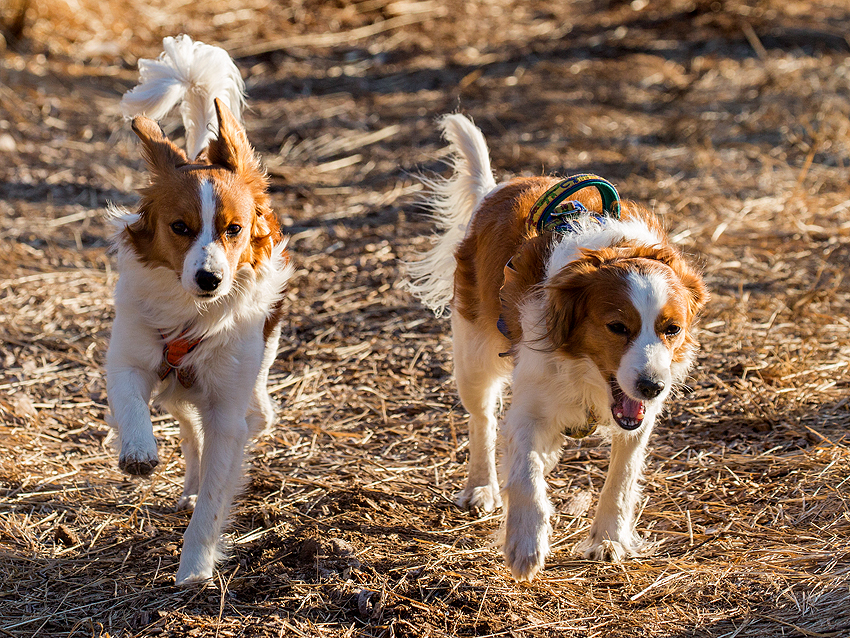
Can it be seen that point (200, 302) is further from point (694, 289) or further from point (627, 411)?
point (694, 289)

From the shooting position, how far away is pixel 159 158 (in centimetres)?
351

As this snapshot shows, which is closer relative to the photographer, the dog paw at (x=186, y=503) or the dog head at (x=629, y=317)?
the dog head at (x=629, y=317)

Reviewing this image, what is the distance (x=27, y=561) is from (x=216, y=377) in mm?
1089

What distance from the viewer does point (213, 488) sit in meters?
3.55

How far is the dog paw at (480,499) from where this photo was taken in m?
4.17

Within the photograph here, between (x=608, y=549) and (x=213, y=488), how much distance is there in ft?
5.48

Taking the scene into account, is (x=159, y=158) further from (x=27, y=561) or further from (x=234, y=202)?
(x=27, y=561)

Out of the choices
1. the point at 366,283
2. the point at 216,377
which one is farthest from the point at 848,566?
the point at 366,283

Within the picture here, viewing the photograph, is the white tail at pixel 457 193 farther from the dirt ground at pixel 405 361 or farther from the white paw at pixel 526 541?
the white paw at pixel 526 541

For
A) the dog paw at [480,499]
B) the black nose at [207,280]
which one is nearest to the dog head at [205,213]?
the black nose at [207,280]

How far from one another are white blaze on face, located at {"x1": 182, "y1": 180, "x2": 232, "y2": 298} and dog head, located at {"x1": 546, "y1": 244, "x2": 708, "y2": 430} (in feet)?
4.09

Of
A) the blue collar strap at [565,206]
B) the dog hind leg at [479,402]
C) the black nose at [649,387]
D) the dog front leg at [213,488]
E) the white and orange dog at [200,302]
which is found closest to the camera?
the black nose at [649,387]

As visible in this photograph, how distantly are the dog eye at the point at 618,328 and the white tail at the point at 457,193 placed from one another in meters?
1.47

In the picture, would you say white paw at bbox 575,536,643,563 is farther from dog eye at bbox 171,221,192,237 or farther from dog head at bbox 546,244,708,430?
dog eye at bbox 171,221,192,237
